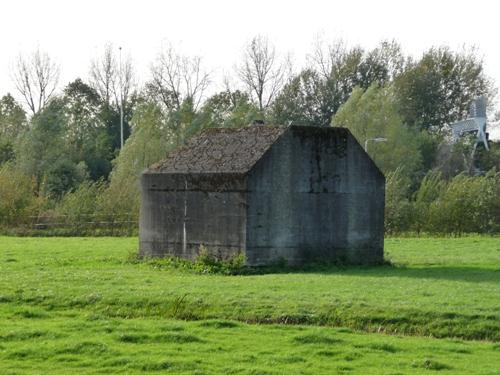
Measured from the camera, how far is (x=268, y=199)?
33.0 meters

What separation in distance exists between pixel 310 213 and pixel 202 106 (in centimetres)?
5936

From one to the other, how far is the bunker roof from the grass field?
4136 mm

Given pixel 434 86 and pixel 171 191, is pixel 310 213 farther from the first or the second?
pixel 434 86

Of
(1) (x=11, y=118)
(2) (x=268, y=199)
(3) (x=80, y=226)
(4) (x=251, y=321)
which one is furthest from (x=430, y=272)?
(1) (x=11, y=118)

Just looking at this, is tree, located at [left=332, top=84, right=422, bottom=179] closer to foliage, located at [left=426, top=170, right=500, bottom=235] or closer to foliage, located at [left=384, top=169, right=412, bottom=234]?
foliage, located at [left=384, top=169, right=412, bottom=234]

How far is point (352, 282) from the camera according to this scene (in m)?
27.2

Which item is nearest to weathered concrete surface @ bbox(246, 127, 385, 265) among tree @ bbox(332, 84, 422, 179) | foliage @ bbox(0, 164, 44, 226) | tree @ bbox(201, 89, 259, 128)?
foliage @ bbox(0, 164, 44, 226)

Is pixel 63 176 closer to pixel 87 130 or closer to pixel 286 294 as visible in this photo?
pixel 87 130

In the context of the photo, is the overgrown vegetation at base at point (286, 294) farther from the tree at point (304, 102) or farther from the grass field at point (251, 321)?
the tree at point (304, 102)

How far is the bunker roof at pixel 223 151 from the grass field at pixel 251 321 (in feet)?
13.6

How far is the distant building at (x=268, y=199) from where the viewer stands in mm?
32812

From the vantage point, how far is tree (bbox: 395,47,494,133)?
9100cm

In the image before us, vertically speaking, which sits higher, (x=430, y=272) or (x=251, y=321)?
(x=430, y=272)

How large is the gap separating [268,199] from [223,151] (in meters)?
2.94
